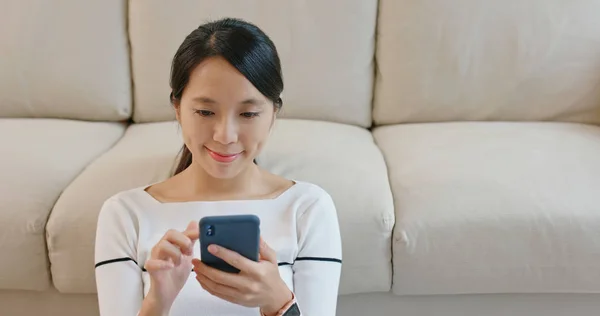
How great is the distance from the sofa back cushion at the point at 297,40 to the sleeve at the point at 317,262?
0.65m

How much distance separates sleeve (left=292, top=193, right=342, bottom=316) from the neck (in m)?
0.13

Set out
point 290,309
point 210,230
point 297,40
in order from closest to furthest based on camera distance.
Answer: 1. point 210,230
2. point 290,309
3. point 297,40

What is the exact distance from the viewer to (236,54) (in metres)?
1.04

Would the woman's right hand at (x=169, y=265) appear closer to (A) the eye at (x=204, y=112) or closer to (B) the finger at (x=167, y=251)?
(B) the finger at (x=167, y=251)

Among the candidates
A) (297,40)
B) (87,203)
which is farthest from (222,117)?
(297,40)

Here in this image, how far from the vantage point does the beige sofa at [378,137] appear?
1.32 metres

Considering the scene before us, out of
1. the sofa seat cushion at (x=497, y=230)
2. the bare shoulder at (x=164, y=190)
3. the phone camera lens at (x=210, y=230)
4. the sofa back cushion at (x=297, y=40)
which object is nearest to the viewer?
the phone camera lens at (x=210, y=230)

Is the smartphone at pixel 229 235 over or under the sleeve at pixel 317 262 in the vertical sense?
over

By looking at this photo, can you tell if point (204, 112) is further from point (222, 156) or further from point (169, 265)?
point (169, 265)

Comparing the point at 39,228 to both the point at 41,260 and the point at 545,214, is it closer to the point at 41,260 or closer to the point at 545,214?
the point at 41,260

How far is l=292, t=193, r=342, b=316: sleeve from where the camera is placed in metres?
1.09

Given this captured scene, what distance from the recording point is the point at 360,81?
1781 mm

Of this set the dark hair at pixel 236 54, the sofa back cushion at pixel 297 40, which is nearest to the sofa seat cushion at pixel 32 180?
the sofa back cushion at pixel 297 40

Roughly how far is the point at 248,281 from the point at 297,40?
3.11 feet
